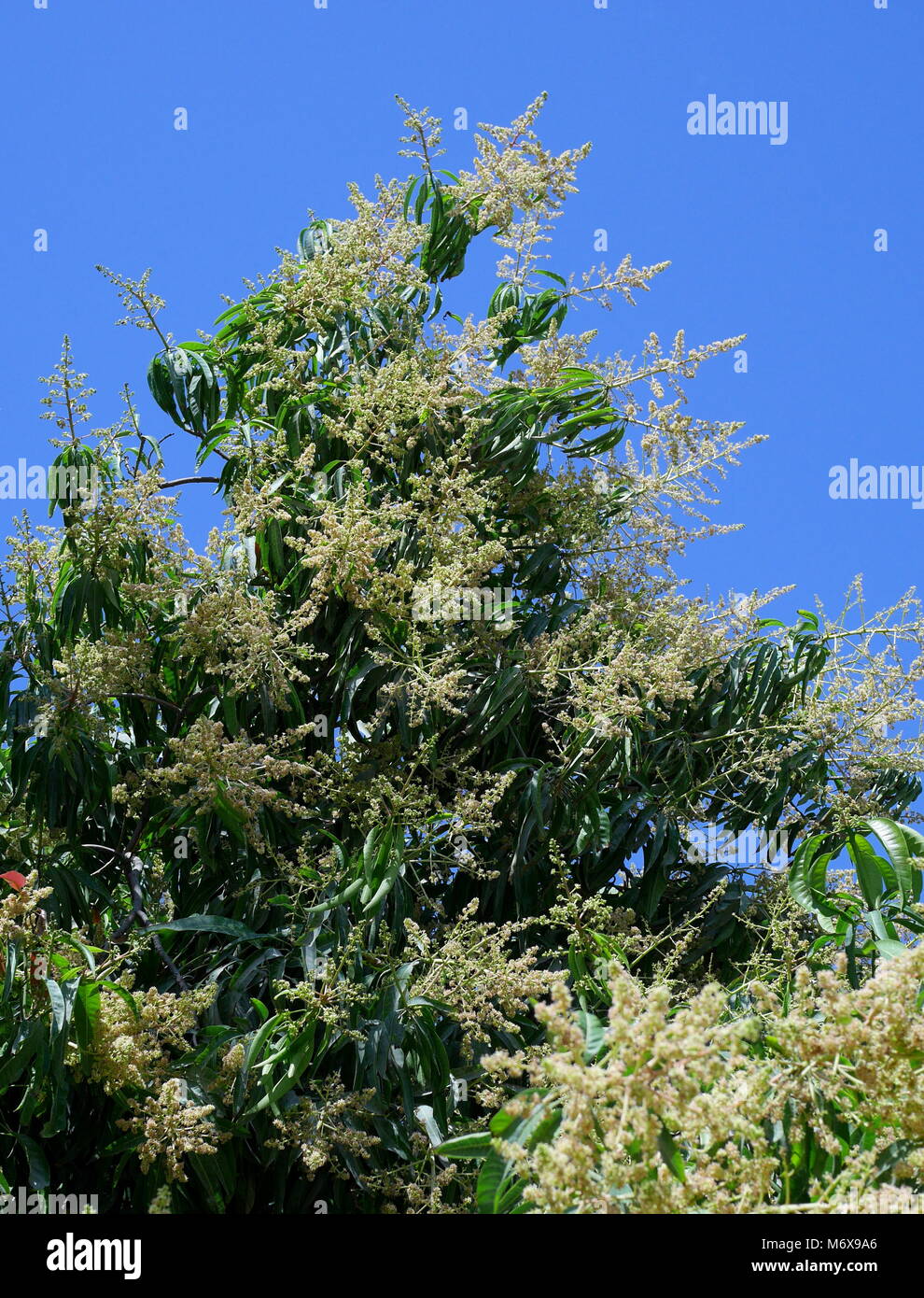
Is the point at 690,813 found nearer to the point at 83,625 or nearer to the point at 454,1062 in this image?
the point at 454,1062

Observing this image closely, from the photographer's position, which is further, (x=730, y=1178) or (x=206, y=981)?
(x=206, y=981)

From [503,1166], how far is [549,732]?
185cm

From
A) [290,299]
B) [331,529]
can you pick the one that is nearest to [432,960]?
[331,529]

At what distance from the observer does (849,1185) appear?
167 cm

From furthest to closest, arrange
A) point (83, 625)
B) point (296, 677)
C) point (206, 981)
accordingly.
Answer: point (83, 625)
point (296, 677)
point (206, 981)

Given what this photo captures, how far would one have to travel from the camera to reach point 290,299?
4215 mm

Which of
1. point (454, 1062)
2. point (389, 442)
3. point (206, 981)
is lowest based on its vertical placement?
point (454, 1062)

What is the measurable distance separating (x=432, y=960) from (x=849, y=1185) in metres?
1.33

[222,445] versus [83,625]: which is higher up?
[222,445]

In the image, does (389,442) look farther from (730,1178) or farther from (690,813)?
(730,1178)

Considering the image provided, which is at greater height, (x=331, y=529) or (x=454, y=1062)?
(x=331, y=529)

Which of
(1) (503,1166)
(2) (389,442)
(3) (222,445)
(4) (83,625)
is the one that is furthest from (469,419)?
(1) (503,1166)

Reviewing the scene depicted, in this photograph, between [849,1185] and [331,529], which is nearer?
[849,1185]

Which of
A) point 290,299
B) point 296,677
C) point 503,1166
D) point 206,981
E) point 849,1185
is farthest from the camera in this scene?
point 290,299
